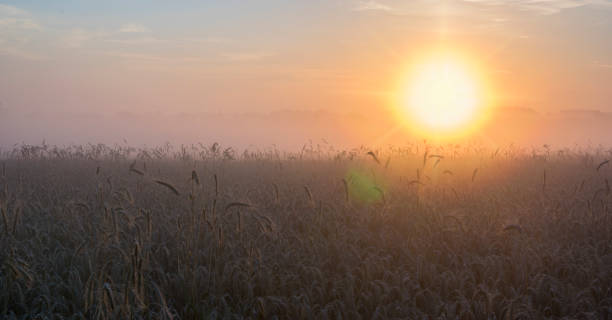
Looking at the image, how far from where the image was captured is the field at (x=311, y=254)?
3.92 m

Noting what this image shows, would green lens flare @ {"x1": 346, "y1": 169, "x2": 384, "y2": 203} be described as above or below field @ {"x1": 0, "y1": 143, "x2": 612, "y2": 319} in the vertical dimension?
above

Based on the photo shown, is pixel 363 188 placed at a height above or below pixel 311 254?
above

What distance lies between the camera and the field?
3.92 m

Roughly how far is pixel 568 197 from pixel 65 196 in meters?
8.11

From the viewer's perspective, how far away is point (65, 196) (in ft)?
26.0

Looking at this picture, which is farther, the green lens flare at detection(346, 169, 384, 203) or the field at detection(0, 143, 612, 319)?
the green lens flare at detection(346, 169, 384, 203)

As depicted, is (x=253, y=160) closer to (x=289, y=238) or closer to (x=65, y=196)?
(x=65, y=196)

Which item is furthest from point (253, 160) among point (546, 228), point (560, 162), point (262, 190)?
point (546, 228)

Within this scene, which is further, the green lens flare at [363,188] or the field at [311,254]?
the green lens flare at [363,188]

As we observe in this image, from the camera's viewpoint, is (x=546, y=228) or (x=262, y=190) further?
(x=262, y=190)

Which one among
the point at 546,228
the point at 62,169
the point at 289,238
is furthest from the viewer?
the point at 62,169

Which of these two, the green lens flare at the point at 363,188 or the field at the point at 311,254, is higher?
the green lens flare at the point at 363,188

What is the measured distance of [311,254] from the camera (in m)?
4.96

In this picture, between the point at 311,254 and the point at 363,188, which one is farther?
the point at 363,188
